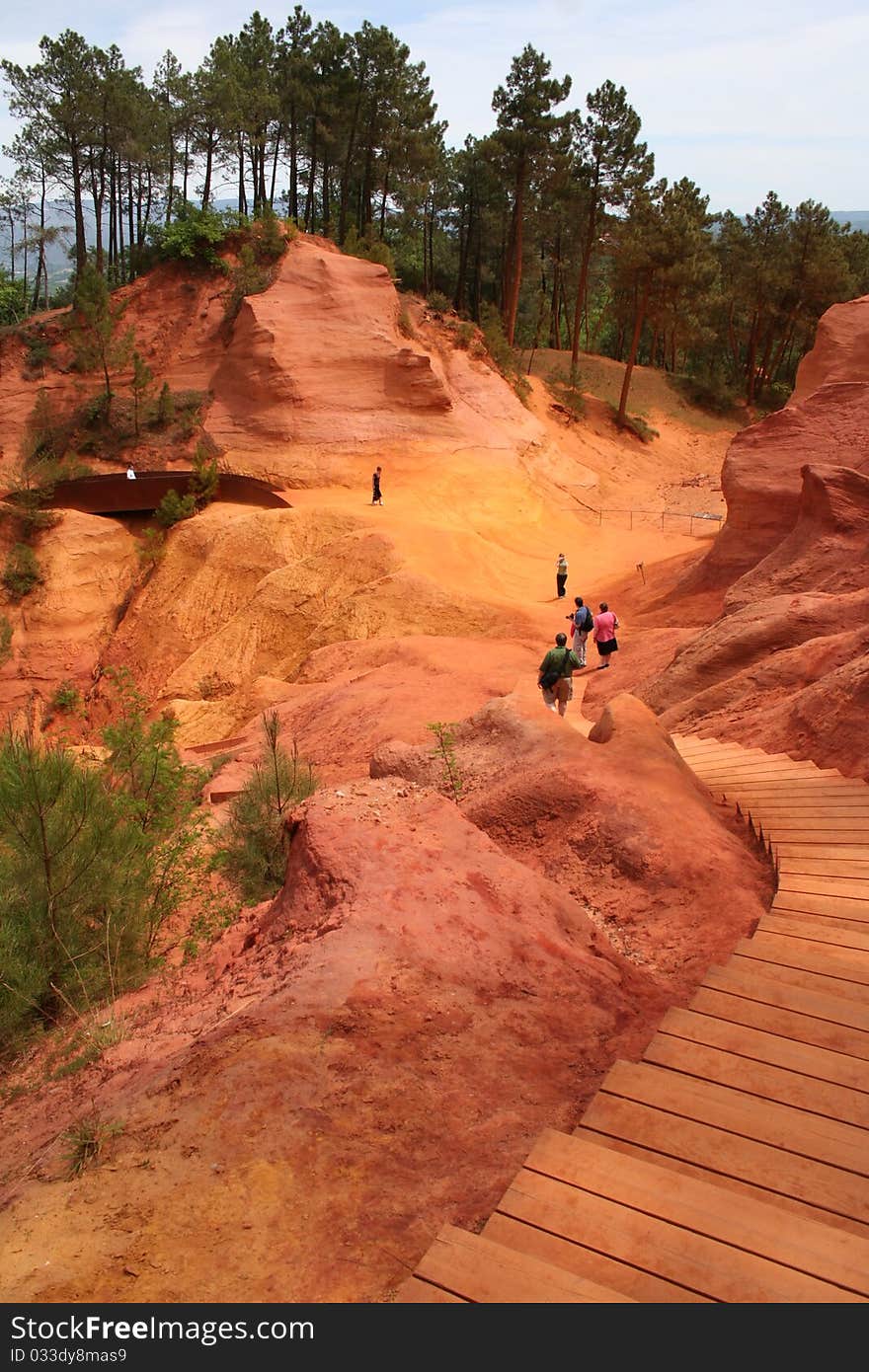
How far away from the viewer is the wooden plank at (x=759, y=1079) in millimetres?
3217

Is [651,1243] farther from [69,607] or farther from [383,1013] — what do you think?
[69,607]

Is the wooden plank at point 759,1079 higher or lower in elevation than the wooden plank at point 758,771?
higher

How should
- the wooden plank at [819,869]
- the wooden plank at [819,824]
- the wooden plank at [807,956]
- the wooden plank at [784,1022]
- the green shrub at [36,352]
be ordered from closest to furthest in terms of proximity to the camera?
the wooden plank at [784,1022]
the wooden plank at [807,956]
the wooden plank at [819,869]
the wooden plank at [819,824]
the green shrub at [36,352]

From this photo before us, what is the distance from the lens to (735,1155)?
302 cm

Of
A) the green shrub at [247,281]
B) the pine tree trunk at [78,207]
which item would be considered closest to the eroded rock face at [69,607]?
the green shrub at [247,281]

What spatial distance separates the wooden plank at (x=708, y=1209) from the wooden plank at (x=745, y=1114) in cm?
35

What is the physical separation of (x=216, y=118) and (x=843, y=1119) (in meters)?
40.9

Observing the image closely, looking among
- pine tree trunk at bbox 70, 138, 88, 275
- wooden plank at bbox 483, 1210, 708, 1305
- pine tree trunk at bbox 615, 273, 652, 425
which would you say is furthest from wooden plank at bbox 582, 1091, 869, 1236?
pine tree trunk at bbox 70, 138, 88, 275

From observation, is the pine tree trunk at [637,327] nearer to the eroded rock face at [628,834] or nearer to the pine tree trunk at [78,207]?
the pine tree trunk at [78,207]

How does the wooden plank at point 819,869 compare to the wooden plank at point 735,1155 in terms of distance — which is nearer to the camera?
Result: the wooden plank at point 735,1155

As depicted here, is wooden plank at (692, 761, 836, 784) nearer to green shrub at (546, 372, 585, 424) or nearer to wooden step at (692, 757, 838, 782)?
wooden step at (692, 757, 838, 782)

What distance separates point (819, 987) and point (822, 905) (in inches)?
38.0

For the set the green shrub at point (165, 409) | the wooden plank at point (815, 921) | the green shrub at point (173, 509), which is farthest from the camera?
the green shrub at point (165, 409)
